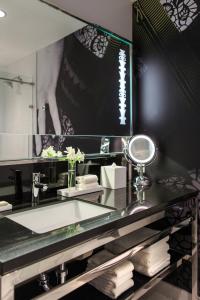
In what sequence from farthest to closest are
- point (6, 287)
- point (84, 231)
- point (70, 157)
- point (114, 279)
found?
point (70, 157), point (114, 279), point (84, 231), point (6, 287)

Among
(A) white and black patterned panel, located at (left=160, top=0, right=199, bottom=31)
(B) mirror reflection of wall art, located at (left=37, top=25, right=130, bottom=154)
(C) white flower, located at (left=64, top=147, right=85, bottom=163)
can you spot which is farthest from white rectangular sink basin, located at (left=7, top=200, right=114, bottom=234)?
(A) white and black patterned panel, located at (left=160, top=0, right=199, bottom=31)

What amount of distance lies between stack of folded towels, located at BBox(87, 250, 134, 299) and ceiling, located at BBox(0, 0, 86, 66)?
1.15 metres

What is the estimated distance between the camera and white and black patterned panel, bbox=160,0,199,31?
177 cm

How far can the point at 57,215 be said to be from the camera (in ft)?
4.49

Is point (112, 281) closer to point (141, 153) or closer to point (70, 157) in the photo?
point (70, 157)

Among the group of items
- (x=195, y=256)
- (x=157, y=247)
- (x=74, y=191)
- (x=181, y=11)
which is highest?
(x=181, y=11)

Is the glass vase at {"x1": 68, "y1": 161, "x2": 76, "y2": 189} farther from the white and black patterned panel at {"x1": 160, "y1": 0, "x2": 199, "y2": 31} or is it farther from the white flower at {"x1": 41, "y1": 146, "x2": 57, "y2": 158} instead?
the white and black patterned panel at {"x1": 160, "y1": 0, "x2": 199, "y2": 31}

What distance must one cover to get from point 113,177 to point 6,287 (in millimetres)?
1092

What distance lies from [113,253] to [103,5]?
177cm

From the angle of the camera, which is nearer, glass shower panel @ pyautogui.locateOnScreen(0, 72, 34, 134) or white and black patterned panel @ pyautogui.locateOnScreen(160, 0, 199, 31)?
glass shower panel @ pyautogui.locateOnScreen(0, 72, 34, 134)

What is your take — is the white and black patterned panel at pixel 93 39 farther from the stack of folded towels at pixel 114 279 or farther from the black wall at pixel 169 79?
the stack of folded towels at pixel 114 279

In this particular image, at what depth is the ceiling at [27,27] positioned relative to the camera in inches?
54.3

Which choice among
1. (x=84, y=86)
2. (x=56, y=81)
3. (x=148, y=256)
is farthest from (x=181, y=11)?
(x=148, y=256)

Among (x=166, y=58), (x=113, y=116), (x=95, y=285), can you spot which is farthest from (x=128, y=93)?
(x=95, y=285)
